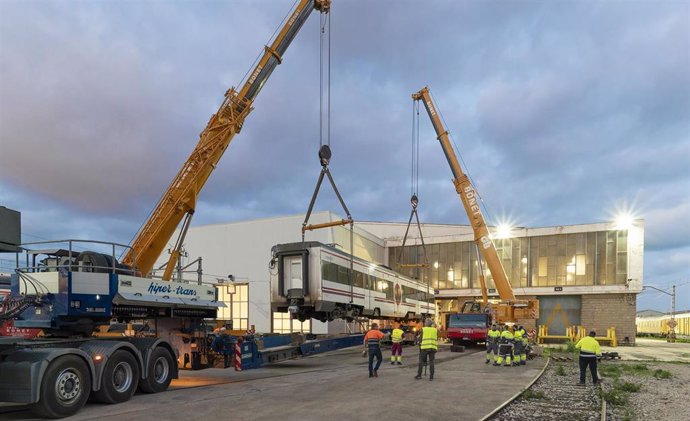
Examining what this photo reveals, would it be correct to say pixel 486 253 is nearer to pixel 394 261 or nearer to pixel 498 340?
pixel 498 340

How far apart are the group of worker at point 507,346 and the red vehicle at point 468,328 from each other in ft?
19.9

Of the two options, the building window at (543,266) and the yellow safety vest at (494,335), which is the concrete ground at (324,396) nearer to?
the yellow safety vest at (494,335)

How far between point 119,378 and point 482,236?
828 inches

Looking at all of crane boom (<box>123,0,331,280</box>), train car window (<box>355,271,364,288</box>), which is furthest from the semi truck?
train car window (<box>355,271,364,288</box>)

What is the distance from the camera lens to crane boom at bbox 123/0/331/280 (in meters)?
15.9

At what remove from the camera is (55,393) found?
29.7 ft

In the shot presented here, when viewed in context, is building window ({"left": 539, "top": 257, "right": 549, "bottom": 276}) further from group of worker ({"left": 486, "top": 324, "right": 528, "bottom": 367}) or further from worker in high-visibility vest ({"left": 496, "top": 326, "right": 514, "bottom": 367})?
worker in high-visibility vest ({"left": 496, "top": 326, "right": 514, "bottom": 367})

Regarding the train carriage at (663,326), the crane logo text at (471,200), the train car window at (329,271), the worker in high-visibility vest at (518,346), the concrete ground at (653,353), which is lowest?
the train carriage at (663,326)

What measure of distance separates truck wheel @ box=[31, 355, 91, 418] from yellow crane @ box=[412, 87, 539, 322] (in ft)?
69.0

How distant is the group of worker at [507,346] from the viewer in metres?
17.9

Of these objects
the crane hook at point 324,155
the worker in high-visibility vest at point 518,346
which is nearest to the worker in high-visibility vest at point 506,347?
the worker in high-visibility vest at point 518,346

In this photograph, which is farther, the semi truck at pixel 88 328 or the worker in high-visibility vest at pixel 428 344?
the worker in high-visibility vest at pixel 428 344

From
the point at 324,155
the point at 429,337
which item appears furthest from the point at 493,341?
the point at 324,155

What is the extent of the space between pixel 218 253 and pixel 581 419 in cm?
3142
